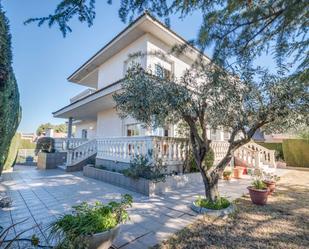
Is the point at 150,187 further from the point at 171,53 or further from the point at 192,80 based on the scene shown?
the point at 171,53

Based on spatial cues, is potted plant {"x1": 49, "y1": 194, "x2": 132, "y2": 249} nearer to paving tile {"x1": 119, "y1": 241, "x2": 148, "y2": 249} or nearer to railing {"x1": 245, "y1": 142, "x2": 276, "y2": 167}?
paving tile {"x1": 119, "y1": 241, "x2": 148, "y2": 249}

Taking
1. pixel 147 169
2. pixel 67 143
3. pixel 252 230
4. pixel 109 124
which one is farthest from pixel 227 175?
pixel 67 143

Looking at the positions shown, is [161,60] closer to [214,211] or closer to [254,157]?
[214,211]

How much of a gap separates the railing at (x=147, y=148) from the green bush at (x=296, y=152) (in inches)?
475

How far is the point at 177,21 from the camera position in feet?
11.8

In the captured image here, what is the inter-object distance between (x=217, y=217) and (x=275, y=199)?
10.3 feet

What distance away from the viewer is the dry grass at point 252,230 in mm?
3352

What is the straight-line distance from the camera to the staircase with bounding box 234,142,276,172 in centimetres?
1193

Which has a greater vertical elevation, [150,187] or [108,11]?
[108,11]

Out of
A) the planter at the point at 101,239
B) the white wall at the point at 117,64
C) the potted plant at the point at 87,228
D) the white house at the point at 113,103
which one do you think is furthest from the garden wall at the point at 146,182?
the white wall at the point at 117,64

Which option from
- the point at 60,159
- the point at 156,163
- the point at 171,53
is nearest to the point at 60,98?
the point at 60,159

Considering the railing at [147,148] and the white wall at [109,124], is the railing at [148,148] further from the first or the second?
the white wall at [109,124]

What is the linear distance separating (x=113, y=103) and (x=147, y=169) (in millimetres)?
5606

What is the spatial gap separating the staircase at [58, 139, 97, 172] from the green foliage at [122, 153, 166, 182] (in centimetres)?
564
